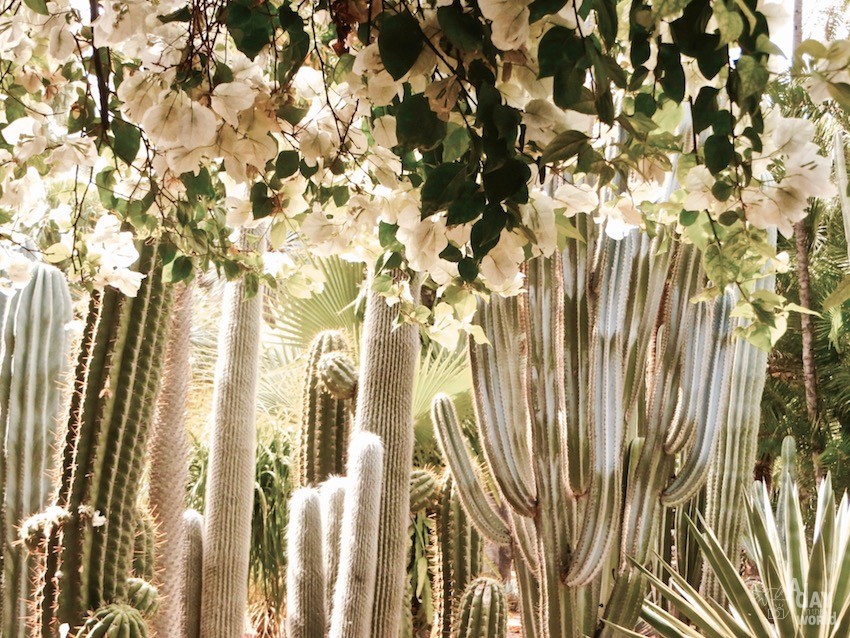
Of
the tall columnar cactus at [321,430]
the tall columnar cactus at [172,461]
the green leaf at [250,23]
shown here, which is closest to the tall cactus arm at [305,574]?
the tall columnar cactus at [172,461]

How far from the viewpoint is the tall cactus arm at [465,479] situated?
2365 mm

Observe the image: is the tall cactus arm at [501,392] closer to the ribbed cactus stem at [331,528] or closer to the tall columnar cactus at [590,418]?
the tall columnar cactus at [590,418]

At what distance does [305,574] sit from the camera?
269 cm

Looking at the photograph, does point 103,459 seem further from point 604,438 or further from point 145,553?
point 604,438

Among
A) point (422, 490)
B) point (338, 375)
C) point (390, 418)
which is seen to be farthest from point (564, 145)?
point (422, 490)

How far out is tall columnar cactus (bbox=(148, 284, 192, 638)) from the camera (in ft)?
9.25

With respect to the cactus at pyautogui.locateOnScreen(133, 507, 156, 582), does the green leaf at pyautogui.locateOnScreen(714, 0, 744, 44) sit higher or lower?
higher

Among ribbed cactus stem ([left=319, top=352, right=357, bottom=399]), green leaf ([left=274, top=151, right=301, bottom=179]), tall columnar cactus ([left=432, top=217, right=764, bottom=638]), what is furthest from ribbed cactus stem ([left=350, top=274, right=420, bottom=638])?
green leaf ([left=274, top=151, right=301, bottom=179])

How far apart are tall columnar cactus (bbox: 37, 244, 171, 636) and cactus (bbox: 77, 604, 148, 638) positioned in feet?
0.24

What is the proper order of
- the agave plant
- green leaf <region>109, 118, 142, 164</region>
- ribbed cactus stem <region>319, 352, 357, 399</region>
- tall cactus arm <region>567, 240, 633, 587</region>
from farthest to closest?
ribbed cactus stem <region>319, 352, 357, 399</region> → the agave plant → tall cactus arm <region>567, 240, 633, 587</region> → green leaf <region>109, 118, 142, 164</region>

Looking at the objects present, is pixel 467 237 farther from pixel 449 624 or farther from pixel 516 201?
pixel 449 624

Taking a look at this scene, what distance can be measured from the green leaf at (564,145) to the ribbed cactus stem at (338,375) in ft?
8.98

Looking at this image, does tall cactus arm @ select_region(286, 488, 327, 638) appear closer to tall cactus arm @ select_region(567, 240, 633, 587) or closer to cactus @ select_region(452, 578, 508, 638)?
cactus @ select_region(452, 578, 508, 638)

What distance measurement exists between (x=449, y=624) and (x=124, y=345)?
1.52 metres
